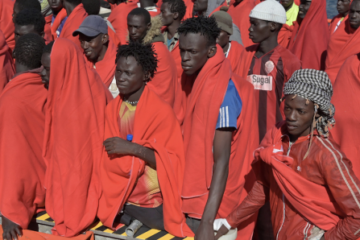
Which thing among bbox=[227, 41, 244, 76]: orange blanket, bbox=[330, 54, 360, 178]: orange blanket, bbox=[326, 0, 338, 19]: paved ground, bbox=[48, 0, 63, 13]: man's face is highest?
bbox=[48, 0, 63, 13]: man's face

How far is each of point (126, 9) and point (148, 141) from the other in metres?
4.64

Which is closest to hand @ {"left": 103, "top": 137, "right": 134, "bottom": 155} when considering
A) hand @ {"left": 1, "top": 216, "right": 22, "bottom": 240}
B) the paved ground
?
hand @ {"left": 1, "top": 216, "right": 22, "bottom": 240}

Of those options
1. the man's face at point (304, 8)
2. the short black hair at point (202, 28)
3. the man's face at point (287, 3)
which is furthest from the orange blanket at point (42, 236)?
the man's face at point (287, 3)

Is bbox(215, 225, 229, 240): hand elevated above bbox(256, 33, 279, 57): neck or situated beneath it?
situated beneath

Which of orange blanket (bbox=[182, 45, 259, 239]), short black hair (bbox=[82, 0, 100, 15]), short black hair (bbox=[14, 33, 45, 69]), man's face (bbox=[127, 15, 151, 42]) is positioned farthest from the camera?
short black hair (bbox=[82, 0, 100, 15])

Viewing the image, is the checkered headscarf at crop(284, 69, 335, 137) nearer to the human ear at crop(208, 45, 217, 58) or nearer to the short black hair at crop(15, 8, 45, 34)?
the human ear at crop(208, 45, 217, 58)

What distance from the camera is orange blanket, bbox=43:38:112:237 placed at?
352 cm

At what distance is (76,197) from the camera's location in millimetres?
3535

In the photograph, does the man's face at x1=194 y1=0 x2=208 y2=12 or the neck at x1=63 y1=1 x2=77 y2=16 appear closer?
the neck at x1=63 y1=1 x2=77 y2=16

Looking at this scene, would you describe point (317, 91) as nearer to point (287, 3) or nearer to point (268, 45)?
point (268, 45)

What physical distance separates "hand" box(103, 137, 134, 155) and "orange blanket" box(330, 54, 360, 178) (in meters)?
2.14

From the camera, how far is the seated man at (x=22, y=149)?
141 inches

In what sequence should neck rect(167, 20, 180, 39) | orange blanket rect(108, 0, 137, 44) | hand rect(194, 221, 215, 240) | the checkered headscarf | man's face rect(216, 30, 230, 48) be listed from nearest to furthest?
the checkered headscarf < hand rect(194, 221, 215, 240) < man's face rect(216, 30, 230, 48) < neck rect(167, 20, 180, 39) < orange blanket rect(108, 0, 137, 44)

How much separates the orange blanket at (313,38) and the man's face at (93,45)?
3329mm
